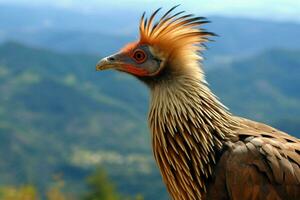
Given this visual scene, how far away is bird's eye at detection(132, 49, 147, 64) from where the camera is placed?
23.6 feet

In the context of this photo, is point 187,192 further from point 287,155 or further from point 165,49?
point 165,49

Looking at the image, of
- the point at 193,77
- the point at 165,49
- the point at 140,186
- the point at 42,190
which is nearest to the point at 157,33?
the point at 165,49

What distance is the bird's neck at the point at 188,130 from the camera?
22.3 ft

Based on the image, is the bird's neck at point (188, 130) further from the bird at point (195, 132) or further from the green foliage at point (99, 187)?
the green foliage at point (99, 187)

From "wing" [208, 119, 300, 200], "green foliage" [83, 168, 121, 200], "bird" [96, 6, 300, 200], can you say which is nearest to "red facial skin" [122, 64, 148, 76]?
"bird" [96, 6, 300, 200]

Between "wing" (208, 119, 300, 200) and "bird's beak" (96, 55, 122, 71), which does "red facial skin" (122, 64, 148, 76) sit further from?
"wing" (208, 119, 300, 200)

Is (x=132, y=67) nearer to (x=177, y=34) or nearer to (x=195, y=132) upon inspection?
(x=177, y=34)

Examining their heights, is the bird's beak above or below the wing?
above

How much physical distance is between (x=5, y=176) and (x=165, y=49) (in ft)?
610

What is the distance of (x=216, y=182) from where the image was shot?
21.9ft

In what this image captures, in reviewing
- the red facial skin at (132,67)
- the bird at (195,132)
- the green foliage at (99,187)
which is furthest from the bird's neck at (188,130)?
the green foliage at (99,187)

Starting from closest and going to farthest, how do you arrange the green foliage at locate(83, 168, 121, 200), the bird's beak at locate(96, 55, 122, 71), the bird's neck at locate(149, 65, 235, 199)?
the bird's neck at locate(149, 65, 235, 199), the bird's beak at locate(96, 55, 122, 71), the green foliage at locate(83, 168, 121, 200)

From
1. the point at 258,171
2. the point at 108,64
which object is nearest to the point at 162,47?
the point at 108,64

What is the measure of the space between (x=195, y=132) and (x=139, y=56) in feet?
3.42
